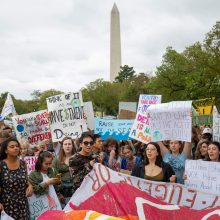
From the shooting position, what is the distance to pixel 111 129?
31.5 ft

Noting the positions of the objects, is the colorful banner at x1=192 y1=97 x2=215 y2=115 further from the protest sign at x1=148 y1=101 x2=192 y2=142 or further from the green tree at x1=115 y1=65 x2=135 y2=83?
the green tree at x1=115 y1=65 x2=135 y2=83

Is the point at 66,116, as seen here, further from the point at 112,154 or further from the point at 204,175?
the point at 204,175

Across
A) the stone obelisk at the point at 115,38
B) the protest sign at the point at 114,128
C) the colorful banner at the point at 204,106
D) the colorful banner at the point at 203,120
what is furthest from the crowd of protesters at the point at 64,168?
the stone obelisk at the point at 115,38

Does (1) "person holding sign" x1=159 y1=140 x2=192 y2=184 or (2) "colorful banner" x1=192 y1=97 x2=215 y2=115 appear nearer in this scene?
(1) "person holding sign" x1=159 y1=140 x2=192 y2=184

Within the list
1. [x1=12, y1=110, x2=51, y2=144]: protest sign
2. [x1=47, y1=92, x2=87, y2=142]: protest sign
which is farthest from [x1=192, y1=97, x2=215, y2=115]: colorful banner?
[x1=12, y1=110, x2=51, y2=144]: protest sign

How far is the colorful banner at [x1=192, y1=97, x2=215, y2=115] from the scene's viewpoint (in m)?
12.8

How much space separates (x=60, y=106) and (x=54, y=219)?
548 cm

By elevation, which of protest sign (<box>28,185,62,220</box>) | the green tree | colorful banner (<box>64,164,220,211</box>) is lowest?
protest sign (<box>28,185,62,220</box>)

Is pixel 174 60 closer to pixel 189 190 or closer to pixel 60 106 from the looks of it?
pixel 60 106

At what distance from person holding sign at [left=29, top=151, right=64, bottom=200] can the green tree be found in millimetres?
75308

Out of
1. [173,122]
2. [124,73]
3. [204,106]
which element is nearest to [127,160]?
[173,122]

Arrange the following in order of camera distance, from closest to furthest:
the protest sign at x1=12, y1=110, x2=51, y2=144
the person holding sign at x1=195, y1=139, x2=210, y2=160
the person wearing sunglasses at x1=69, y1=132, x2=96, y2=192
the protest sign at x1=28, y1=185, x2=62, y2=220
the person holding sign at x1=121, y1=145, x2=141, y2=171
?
the person wearing sunglasses at x1=69, y1=132, x2=96, y2=192
the protest sign at x1=28, y1=185, x2=62, y2=220
the person holding sign at x1=195, y1=139, x2=210, y2=160
the person holding sign at x1=121, y1=145, x2=141, y2=171
the protest sign at x1=12, y1=110, x2=51, y2=144

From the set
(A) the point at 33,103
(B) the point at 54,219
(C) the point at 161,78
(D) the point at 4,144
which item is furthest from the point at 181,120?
(A) the point at 33,103

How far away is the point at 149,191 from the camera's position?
15.9ft
